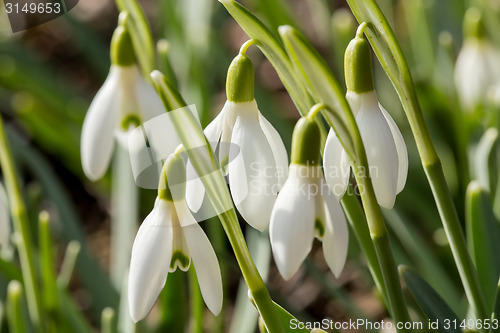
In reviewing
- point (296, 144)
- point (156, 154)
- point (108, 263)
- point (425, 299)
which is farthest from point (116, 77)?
point (108, 263)

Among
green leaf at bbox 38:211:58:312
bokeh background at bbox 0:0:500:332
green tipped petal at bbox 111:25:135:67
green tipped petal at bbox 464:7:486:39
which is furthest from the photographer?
green tipped petal at bbox 464:7:486:39

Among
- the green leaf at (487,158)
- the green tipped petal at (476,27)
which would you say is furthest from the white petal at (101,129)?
the green tipped petal at (476,27)

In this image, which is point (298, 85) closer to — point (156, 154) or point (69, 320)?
point (156, 154)

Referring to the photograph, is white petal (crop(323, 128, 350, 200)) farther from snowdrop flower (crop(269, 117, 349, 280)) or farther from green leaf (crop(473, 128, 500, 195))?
green leaf (crop(473, 128, 500, 195))

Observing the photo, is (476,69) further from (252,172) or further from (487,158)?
(252,172)

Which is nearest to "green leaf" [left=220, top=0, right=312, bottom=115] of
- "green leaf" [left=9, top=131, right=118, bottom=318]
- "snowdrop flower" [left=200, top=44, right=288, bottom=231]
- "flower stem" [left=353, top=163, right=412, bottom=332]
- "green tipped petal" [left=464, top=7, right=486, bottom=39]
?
"snowdrop flower" [left=200, top=44, right=288, bottom=231]

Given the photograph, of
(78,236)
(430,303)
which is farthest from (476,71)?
(78,236)
